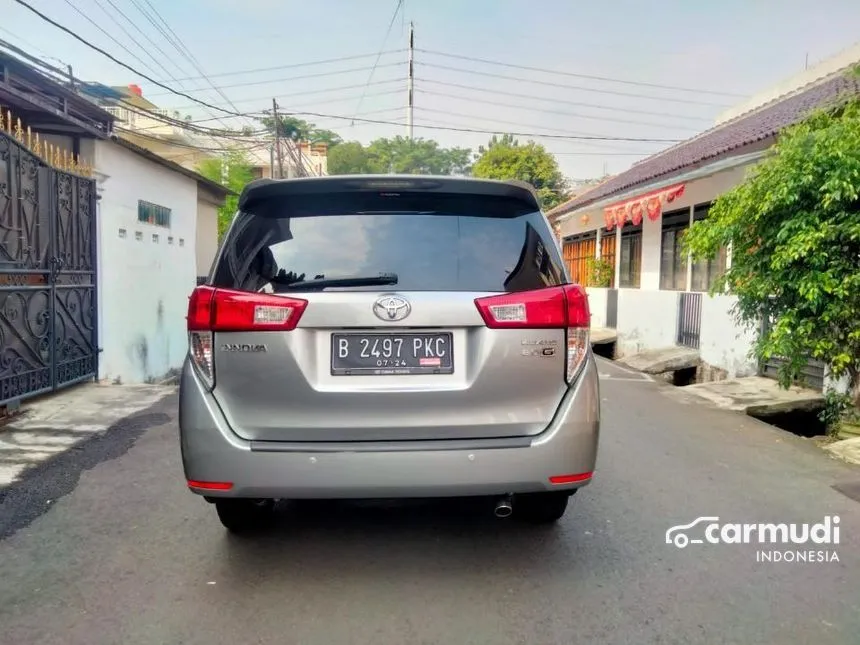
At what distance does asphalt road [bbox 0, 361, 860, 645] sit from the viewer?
2605mm

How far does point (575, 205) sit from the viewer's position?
61.3ft

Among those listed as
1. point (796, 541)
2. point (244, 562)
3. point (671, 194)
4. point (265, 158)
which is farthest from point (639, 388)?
point (265, 158)

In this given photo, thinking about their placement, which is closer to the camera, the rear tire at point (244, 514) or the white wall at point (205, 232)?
the rear tire at point (244, 514)

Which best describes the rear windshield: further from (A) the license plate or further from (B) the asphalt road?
(B) the asphalt road

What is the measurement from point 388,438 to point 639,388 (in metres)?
7.39

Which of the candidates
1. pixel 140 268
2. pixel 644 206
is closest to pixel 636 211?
pixel 644 206

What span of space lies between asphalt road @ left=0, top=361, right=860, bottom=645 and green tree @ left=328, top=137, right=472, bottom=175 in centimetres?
4203

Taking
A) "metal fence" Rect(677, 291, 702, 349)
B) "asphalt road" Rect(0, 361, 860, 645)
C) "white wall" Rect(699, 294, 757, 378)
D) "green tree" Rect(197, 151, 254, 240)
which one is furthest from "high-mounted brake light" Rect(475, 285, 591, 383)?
"green tree" Rect(197, 151, 254, 240)

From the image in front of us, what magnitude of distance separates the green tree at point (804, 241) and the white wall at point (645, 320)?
6.24 meters

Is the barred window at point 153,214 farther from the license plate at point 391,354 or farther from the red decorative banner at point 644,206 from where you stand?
the red decorative banner at point 644,206

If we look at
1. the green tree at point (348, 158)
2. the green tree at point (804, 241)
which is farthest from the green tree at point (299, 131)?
the green tree at point (804, 241)

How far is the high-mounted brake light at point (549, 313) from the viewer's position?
2.75 metres
